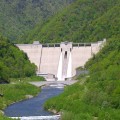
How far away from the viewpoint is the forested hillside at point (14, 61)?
4592 inches

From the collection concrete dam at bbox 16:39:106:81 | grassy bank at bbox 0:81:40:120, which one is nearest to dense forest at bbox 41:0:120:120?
concrete dam at bbox 16:39:106:81

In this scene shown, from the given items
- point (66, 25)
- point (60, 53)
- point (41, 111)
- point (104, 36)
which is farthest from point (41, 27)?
point (41, 111)

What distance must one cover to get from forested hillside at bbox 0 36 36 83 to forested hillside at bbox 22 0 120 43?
29.1 m

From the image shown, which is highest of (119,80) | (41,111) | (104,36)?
(104,36)

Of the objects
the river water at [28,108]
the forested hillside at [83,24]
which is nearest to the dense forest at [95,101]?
the river water at [28,108]

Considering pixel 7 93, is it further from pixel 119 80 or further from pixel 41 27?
pixel 41 27

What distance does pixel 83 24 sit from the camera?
166 meters

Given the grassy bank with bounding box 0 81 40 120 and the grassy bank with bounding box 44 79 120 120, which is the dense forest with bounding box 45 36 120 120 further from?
the grassy bank with bounding box 0 81 40 120

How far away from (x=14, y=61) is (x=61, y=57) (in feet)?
45.6

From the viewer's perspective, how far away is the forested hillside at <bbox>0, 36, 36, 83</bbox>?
117 meters

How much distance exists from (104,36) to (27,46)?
23.8 m

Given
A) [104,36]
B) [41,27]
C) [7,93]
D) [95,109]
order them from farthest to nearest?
[41,27] < [104,36] < [7,93] < [95,109]

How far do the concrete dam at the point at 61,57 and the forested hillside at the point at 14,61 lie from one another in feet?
12.3

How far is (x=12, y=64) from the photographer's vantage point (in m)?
120
